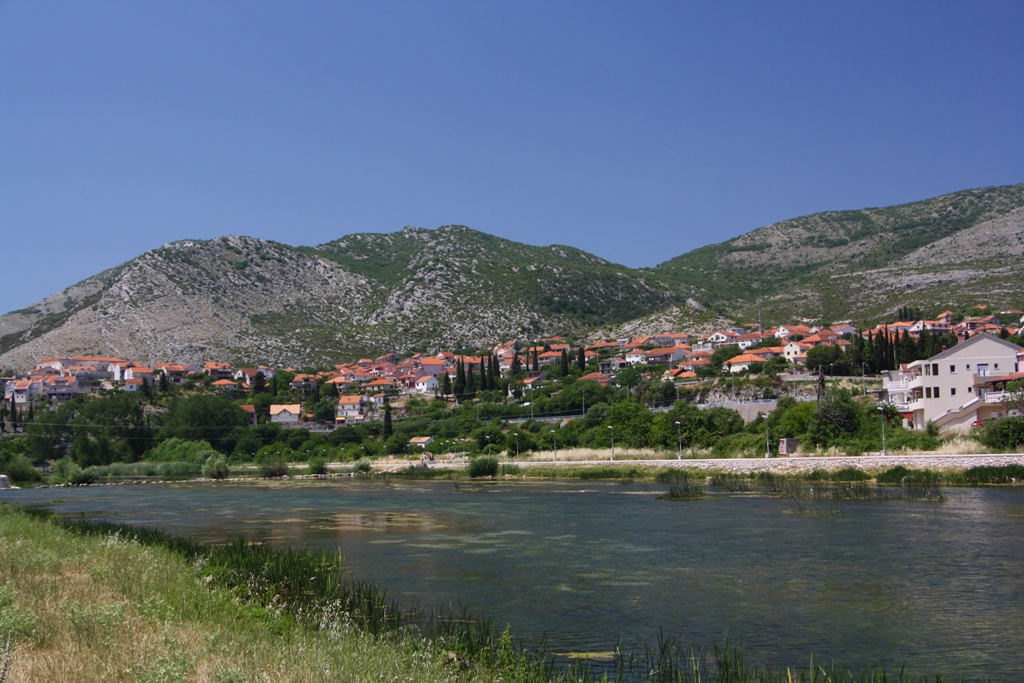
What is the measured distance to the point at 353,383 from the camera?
128250mm

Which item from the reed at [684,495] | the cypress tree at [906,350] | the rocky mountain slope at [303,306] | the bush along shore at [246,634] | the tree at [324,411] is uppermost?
the rocky mountain slope at [303,306]

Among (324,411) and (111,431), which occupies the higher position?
(324,411)

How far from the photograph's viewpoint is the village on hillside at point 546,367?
85000 millimetres

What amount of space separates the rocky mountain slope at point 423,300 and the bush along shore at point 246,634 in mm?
125516

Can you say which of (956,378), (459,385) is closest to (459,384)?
(459,385)

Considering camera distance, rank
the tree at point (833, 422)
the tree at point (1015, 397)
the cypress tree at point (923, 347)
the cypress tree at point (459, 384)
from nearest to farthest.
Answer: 1. the tree at point (1015, 397)
2. the tree at point (833, 422)
3. the cypress tree at point (923, 347)
4. the cypress tree at point (459, 384)

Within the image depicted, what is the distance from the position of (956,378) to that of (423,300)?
12482cm

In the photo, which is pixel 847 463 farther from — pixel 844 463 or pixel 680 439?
pixel 680 439

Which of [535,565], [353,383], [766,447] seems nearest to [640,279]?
[353,383]

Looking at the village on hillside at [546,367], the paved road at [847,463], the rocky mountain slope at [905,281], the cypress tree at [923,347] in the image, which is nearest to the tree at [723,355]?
the village on hillside at [546,367]

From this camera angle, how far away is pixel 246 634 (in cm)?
934

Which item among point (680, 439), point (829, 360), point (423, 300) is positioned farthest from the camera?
point (423, 300)

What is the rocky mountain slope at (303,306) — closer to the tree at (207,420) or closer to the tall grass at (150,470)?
the tree at (207,420)

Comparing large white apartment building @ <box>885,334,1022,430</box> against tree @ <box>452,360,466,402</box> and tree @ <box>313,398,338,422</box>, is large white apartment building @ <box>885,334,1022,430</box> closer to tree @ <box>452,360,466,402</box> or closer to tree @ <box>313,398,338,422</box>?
tree @ <box>452,360,466,402</box>
